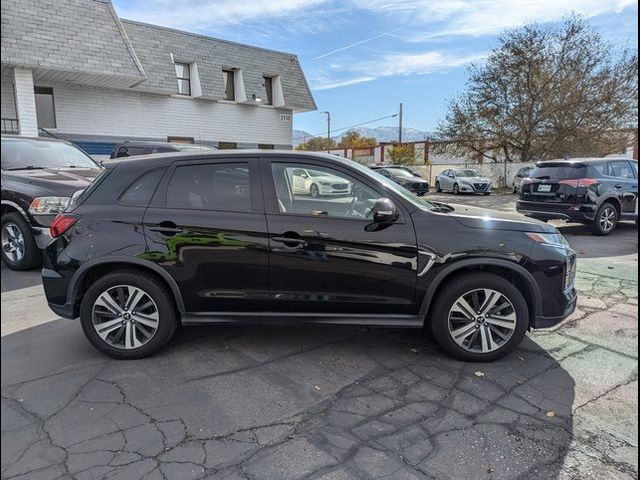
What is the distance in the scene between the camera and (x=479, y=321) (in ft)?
12.4

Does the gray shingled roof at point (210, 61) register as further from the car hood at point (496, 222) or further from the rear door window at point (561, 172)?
the car hood at point (496, 222)

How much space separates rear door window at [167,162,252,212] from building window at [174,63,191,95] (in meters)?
18.1

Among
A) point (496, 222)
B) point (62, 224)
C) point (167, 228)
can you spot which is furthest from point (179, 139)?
point (496, 222)

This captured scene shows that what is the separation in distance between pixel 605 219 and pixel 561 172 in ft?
4.48

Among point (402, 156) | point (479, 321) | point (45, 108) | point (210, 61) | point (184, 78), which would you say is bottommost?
point (479, 321)

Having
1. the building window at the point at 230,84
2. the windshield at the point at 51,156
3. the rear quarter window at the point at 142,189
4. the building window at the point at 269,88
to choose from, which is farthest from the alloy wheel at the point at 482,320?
the building window at the point at 269,88

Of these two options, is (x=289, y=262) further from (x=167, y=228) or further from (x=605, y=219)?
(x=605, y=219)

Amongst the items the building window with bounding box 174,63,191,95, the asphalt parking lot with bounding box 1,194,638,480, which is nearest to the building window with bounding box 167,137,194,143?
the building window with bounding box 174,63,191,95

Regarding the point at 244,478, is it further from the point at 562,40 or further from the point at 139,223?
the point at 562,40

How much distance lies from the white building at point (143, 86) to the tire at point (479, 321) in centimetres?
1068

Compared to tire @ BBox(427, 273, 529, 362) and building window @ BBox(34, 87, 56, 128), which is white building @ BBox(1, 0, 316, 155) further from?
tire @ BBox(427, 273, 529, 362)

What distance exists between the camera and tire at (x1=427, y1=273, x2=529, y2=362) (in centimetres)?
374

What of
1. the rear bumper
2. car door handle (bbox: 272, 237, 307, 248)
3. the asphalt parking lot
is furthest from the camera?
the rear bumper

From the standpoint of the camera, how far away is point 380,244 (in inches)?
146
